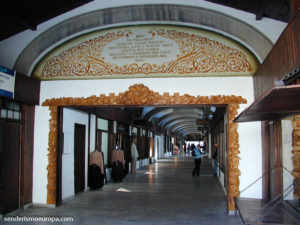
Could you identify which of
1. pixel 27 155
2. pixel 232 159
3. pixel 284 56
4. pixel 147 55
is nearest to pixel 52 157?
pixel 27 155

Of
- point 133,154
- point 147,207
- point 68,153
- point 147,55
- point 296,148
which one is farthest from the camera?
point 133,154

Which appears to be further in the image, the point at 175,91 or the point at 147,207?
the point at 147,207

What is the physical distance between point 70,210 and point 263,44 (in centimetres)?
487

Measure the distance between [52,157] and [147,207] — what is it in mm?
2241

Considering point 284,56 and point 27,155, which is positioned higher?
point 284,56

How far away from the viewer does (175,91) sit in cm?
629

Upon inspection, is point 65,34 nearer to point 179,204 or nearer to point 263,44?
point 263,44

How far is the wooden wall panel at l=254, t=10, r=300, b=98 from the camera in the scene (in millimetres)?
3270

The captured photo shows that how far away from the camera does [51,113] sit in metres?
6.70

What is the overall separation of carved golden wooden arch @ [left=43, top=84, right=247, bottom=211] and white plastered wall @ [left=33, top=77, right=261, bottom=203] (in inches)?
3.9

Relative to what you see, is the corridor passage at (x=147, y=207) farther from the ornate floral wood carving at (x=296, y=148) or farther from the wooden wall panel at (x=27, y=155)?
the ornate floral wood carving at (x=296, y=148)

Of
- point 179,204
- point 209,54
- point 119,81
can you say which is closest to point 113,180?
point 179,204

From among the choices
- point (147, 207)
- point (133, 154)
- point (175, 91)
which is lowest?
point (147, 207)

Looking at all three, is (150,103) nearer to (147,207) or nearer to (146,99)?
(146,99)
